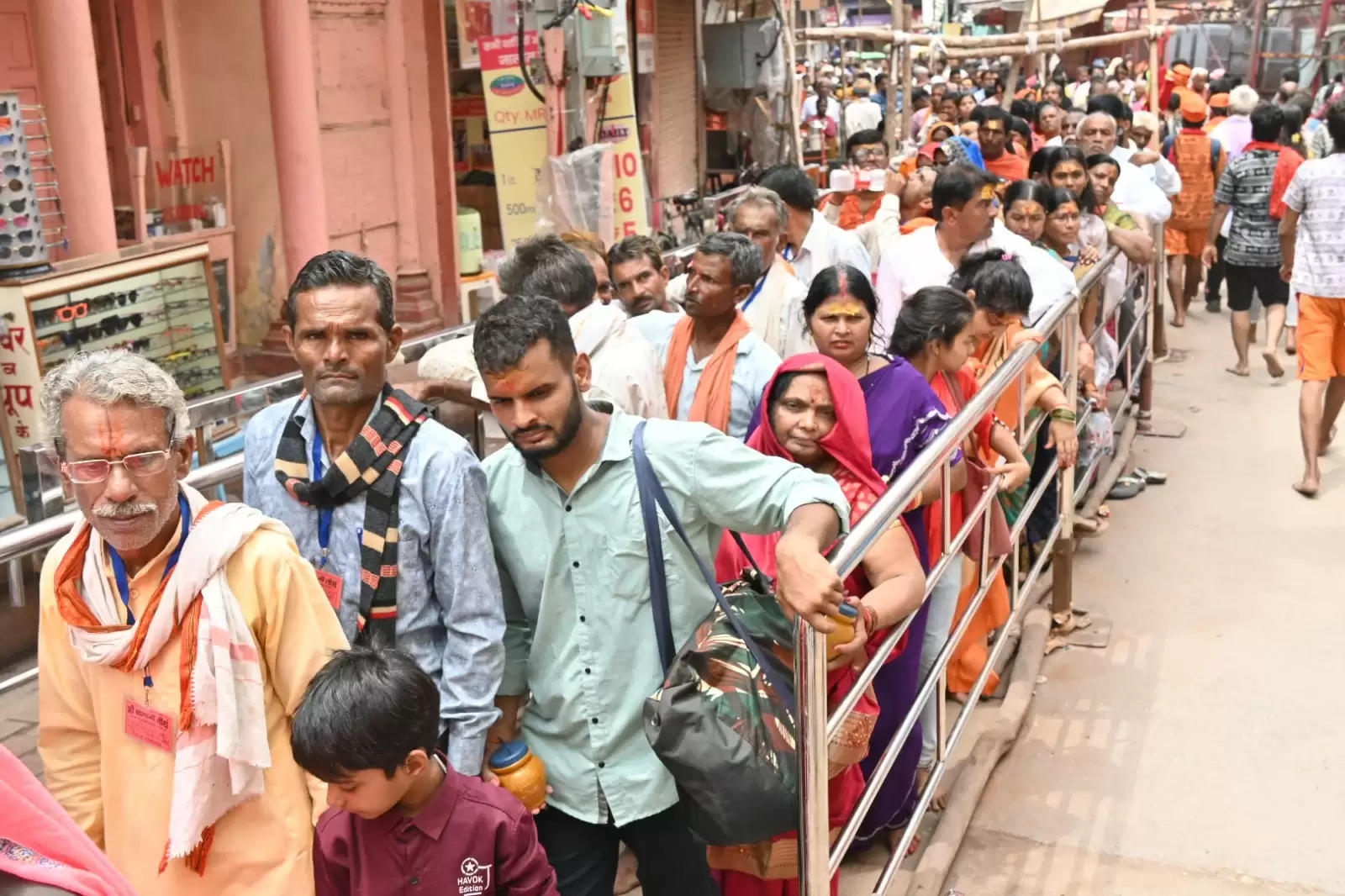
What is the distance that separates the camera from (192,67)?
→ 7.80 meters

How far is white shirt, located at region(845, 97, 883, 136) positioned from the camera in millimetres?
18250

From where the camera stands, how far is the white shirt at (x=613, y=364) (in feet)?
12.8

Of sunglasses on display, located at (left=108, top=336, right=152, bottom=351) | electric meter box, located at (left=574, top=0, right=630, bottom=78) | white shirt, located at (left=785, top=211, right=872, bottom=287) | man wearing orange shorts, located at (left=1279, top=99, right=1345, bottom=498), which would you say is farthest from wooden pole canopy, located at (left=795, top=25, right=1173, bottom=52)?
sunglasses on display, located at (left=108, top=336, right=152, bottom=351)

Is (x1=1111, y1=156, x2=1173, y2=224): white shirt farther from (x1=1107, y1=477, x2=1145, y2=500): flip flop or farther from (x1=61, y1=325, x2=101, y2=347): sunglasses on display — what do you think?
(x1=61, y1=325, x2=101, y2=347): sunglasses on display

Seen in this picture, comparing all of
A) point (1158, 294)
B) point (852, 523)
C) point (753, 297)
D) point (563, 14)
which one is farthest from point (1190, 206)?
point (852, 523)

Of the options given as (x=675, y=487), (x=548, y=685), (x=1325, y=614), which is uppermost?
Answer: (x=675, y=487)

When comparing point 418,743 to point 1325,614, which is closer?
point 418,743

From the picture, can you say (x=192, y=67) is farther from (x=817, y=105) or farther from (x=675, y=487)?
(x=817, y=105)

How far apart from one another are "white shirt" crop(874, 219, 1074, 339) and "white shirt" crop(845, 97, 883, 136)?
12.6m

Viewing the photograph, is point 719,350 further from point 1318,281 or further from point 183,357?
point 1318,281

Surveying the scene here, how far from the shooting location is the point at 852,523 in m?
3.18

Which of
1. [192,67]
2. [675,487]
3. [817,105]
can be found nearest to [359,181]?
[192,67]

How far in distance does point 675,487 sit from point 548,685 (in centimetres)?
48

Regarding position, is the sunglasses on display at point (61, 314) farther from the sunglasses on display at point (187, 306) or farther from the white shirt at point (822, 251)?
the white shirt at point (822, 251)
